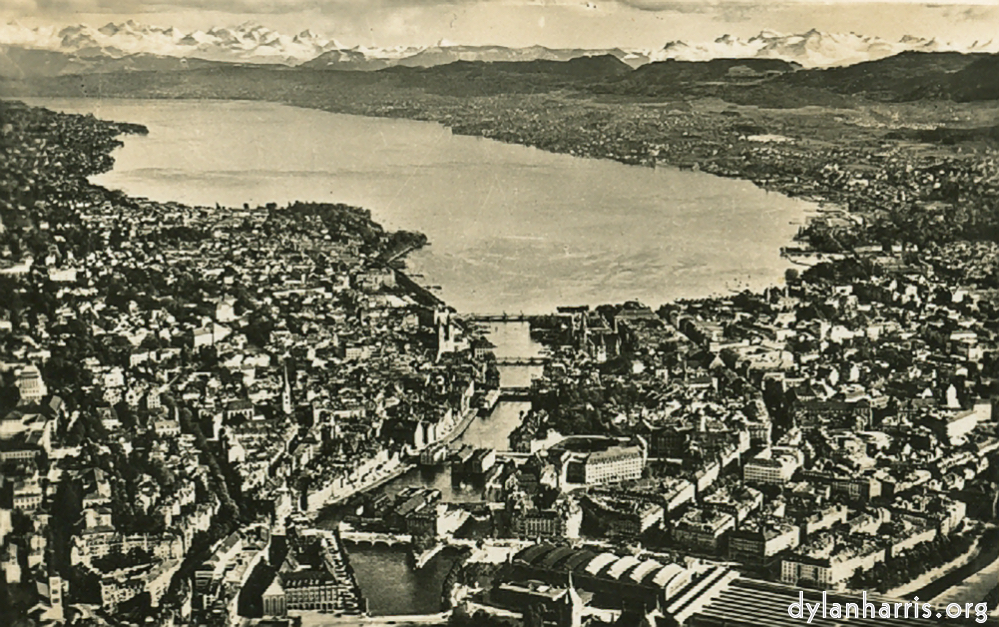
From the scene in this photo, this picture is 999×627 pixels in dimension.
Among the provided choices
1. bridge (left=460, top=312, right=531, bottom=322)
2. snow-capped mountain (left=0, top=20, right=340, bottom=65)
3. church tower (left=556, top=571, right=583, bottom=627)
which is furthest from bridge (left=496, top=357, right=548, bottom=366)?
snow-capped mountain (left=0, top=20, right=340, bottom=65)

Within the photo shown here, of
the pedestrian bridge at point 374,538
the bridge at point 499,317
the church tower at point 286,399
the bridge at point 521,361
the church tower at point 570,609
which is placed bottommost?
the church tower at point 570,609

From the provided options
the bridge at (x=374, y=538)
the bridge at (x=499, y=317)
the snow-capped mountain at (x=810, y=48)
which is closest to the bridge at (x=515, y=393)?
the bridge at (x=499, y=317)

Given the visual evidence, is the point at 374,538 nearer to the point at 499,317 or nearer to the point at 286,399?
the point at 286,399

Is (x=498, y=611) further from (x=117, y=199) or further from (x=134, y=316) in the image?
(x=117, y=199)

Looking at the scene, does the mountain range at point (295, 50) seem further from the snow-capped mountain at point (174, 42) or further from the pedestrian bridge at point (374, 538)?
the pedestrian bridge at point (374, 538)

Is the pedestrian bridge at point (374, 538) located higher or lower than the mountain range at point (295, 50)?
lower

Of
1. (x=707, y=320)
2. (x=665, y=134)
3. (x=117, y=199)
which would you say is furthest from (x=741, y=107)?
(x=117, y=199)

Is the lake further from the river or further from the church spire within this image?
the church spire
